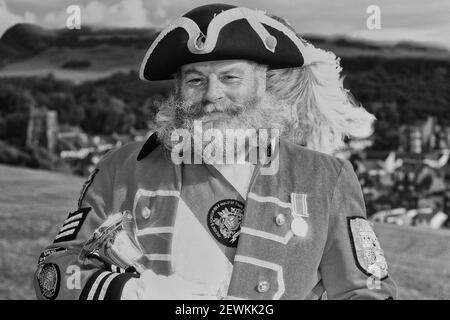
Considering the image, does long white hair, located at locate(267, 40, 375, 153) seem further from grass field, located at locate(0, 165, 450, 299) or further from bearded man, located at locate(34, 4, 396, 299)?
grass field, located at locate(0, 165, 450, 299)

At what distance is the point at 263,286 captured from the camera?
2129 millimetres

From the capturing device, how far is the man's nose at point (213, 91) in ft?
7.22

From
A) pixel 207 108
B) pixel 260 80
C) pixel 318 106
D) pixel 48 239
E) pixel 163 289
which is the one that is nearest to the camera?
pixel 163 289

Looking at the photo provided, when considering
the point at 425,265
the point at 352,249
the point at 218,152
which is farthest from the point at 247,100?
the point at 425,265

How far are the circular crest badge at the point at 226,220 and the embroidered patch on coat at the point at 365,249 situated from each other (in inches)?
12.6

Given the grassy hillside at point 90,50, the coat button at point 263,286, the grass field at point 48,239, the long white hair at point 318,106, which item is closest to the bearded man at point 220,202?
the coat button at point 263,286

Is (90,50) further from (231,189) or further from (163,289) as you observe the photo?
(163,289)

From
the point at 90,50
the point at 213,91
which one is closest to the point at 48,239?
the point at 90,50

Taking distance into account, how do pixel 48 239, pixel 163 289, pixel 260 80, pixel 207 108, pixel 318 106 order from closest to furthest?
pixel 163 289, pixel 207 108, pixel 260 80, pixel 318 106, pixel 48 239

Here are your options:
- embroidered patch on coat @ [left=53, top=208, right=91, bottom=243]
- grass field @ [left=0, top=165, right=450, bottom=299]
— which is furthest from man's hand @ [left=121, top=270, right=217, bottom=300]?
grass field @ [left=0, top=165, right=450, bottom=299]

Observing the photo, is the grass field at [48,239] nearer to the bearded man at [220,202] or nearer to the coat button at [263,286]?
the bearded man at [220,202]

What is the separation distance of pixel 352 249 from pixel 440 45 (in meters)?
2.19

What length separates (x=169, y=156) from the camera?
7.72 ft

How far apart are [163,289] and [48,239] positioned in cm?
248
